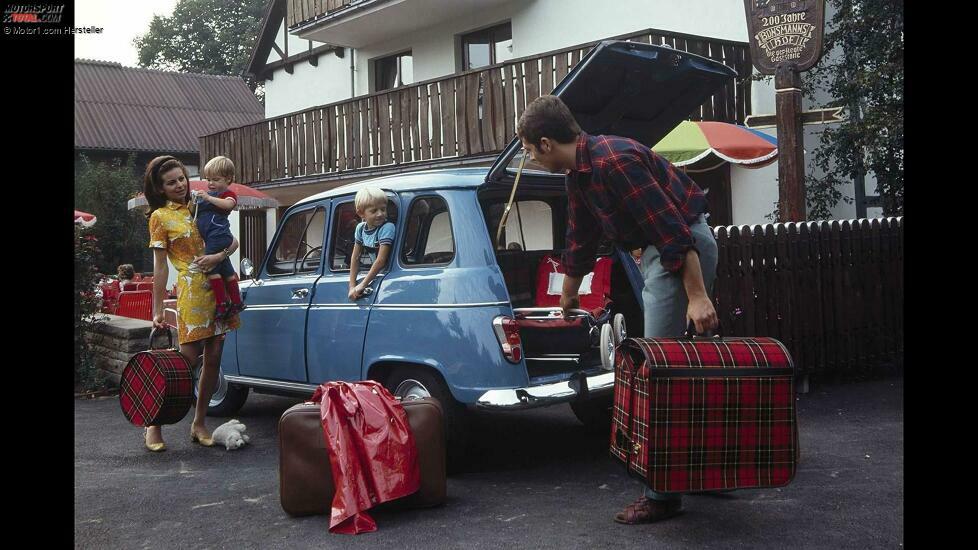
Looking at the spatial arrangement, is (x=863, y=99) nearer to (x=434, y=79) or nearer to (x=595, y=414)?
(x=434, y=79)

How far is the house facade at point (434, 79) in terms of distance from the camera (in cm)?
1209

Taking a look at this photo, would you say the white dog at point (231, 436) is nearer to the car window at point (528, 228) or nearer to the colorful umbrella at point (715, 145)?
the car window at point (528, 228)

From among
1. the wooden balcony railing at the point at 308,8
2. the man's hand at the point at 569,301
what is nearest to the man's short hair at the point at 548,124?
the man's hand at the point at 569,301

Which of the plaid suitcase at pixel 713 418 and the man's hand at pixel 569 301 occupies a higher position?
the man's hand at pixel 569 301

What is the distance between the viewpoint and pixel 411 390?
5098 mm

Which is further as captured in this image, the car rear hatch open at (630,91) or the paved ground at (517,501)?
the car rear hatch open at (630,91)

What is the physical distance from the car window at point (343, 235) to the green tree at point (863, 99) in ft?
22.7

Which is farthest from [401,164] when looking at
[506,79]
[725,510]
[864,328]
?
[725,510]

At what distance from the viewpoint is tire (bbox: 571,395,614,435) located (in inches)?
244

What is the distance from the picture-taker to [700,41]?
11469mm

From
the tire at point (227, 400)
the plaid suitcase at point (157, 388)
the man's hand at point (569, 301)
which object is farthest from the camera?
the tire at point (227, 400)

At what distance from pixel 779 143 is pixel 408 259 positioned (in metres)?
4.97

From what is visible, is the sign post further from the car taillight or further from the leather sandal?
the leather sandal
